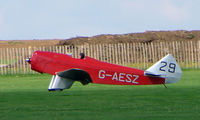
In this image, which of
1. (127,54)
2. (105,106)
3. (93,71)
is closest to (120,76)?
(93,71)

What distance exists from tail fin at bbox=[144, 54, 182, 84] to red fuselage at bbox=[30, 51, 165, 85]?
0.72 feet

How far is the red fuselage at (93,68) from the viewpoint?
18.3m

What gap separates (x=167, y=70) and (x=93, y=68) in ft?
8.02

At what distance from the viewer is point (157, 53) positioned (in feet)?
129

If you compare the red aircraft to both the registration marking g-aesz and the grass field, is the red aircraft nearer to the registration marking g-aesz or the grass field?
the registration marking g-aesz

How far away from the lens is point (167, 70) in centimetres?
1847

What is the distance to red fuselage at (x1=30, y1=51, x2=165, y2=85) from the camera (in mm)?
18328

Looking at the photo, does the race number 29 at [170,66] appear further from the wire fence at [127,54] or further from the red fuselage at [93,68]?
the wire fence at [127,54]

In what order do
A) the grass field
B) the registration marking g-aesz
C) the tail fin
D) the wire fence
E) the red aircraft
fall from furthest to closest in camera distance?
1. the wire fence
2. the registration marking g-aesz
3. the tail fin
4. the red aircraft
5. the grass field

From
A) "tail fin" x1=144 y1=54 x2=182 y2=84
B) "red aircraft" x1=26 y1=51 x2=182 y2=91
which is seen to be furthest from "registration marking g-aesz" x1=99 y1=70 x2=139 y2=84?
"tail fin" x1=144 y1=54 x2=182 y2=84

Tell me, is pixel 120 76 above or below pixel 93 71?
below

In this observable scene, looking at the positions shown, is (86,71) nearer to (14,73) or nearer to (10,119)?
(10,119)

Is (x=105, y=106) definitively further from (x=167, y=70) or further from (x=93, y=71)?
(x=167, y=70)

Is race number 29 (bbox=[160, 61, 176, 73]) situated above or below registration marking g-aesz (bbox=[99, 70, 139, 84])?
above
